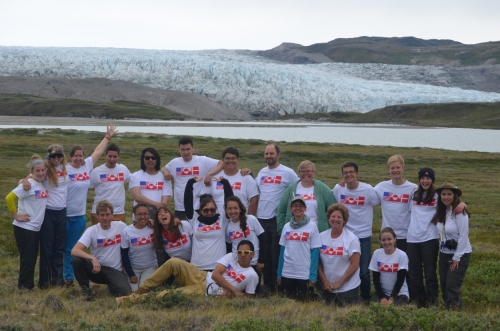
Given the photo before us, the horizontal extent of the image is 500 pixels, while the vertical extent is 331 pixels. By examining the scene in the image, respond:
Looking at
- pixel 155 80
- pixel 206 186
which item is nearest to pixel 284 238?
pixel 206 186

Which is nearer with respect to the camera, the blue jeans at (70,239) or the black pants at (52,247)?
the black pants at (52,247)

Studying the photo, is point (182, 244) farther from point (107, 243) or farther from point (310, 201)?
point (310, 201)

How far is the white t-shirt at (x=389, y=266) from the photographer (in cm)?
830

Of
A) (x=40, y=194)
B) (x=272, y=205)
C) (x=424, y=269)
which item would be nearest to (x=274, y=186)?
(x=272, y=205)

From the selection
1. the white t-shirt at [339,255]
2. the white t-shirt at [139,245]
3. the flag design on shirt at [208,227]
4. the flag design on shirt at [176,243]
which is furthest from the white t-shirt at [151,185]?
the white t-shirt at [339,255]

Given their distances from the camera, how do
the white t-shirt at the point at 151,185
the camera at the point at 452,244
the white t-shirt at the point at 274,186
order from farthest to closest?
the white t-shirt at the point at 151,185
the white t-shirt at the point at 274,186
the camera at the point at 452,244

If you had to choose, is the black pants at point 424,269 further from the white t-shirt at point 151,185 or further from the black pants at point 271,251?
the white t-shirt at point 151,185

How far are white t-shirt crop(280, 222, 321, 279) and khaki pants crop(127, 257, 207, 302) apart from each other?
117 centimetres

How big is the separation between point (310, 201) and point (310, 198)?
0.04m

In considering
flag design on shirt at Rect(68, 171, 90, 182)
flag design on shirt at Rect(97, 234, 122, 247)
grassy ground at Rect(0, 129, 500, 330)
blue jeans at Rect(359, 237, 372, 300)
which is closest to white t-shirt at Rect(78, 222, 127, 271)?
flag design on shirt at Rect(97, 234, 122, 247)

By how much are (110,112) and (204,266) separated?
8291 centimetres

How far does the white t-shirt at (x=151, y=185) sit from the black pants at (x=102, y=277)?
1224mm

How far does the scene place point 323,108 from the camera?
89.5m

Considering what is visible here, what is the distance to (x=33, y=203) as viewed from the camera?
831 centimetres
